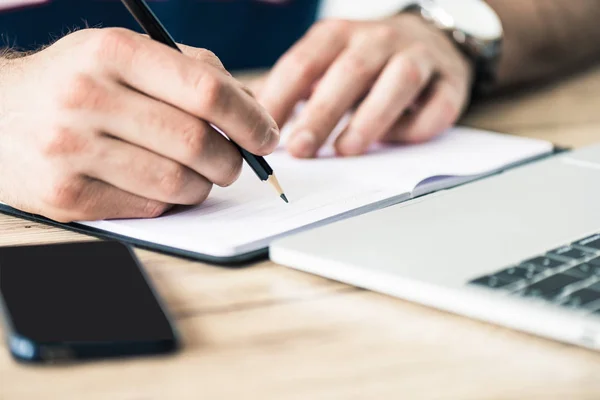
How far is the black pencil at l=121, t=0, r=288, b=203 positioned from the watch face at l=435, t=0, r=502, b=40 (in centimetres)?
58

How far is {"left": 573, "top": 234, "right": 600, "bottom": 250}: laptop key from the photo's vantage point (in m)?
0.53

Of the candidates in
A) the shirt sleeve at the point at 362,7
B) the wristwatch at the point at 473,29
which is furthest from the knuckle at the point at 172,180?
the shirt sleeve at the point at 362,7

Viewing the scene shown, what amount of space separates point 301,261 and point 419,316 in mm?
97

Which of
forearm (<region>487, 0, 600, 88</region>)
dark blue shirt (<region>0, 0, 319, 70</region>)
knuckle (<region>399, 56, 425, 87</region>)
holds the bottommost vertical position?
dark blue shirt (<region>0, 0, 319, 70</region>)

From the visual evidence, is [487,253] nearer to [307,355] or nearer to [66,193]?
[307,355]

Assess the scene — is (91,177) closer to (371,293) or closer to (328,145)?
(371,293)

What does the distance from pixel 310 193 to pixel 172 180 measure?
13 cm

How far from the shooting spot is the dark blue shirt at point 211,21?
130 centimetres

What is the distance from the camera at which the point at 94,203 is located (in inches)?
23.7

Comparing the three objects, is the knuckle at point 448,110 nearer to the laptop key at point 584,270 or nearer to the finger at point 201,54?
the finger at point 201,54

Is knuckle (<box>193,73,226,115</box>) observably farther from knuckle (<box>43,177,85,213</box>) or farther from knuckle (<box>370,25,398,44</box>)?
knuckle (<box>370,25,398,44</box>)

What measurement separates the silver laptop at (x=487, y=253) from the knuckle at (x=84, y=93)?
17 cm

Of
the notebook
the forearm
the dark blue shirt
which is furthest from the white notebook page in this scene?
the dark blue shirt

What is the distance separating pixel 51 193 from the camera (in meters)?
0.60
